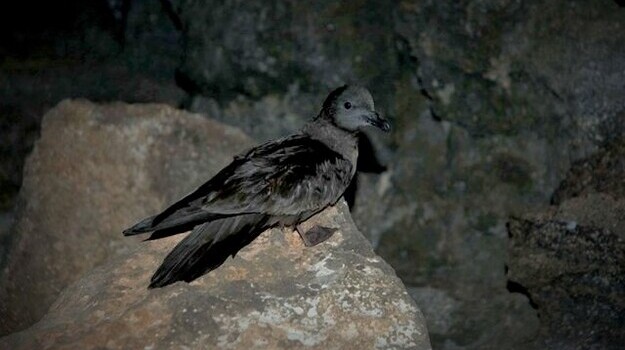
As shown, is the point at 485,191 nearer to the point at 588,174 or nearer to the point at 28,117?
the point at 588,174

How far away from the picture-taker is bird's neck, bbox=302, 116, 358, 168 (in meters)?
5.32

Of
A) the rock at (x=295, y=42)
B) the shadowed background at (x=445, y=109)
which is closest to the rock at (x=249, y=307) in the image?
the shadowed background at (x=445, y=109)

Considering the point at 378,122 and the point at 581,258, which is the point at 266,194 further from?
the point at 581,258

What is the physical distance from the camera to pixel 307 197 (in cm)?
477

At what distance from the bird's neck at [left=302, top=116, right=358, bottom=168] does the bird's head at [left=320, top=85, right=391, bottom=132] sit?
0.06 meters

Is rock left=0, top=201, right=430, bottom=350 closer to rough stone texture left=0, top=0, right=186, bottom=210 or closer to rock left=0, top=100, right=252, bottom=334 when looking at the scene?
rock left=0, top=100, right=252, bottom=334

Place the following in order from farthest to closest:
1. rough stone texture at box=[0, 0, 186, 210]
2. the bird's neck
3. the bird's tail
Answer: rough stone texture at box=[0, 0, 186, 210] < the bird's neck < the bird's tail

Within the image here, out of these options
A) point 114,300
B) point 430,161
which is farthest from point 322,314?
point 430,161

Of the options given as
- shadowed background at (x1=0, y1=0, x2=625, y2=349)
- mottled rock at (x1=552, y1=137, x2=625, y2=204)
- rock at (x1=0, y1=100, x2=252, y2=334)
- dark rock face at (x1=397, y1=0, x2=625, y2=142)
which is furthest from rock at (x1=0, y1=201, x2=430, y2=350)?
mottled rock at (x1=552, y1=137, x2=625, y2=204)

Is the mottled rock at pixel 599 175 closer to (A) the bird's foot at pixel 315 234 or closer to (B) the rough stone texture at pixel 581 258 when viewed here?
(B) the rough stone texture at pixel 581 258

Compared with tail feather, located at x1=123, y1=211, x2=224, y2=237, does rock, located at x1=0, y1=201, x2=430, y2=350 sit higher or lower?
lower

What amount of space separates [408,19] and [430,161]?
1.25 m

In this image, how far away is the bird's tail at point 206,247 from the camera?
4.29 m

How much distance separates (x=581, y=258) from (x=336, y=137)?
2319mm
